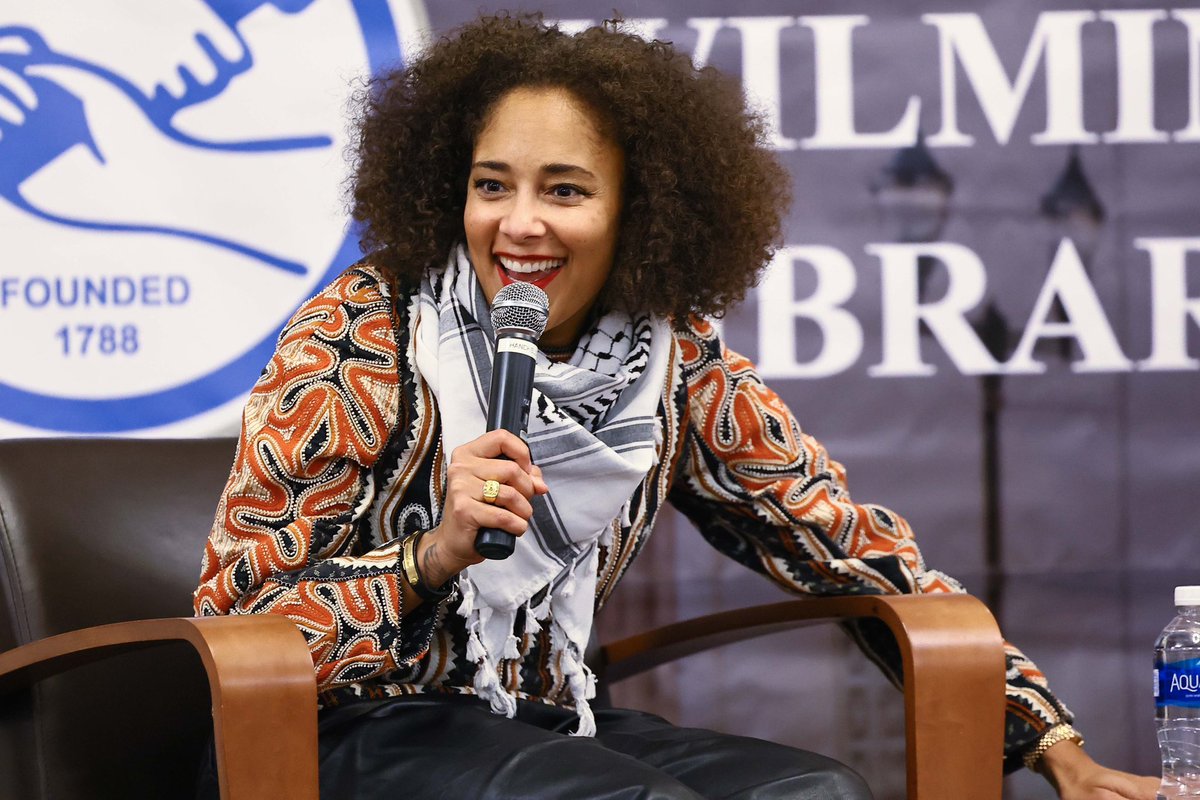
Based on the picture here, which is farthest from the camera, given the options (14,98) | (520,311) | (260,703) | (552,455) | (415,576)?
(14,98)

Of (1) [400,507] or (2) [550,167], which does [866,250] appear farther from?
(1) [400,507]

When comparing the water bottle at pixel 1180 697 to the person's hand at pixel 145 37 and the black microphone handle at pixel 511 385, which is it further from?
the person's hand at pixel 145 37

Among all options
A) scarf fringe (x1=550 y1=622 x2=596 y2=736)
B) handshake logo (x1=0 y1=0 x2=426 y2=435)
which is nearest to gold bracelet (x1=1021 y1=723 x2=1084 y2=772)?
scarf fringe (x1=550 y1=622 x2=596 y2=736)

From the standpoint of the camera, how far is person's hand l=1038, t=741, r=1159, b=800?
147 centimetres

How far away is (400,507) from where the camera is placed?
1.54 m

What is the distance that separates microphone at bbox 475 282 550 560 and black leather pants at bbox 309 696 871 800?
8.3 inches

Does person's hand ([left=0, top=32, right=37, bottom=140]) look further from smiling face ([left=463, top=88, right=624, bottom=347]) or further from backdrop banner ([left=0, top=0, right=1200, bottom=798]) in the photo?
smiling face ([left=463, top=88, right=624, bottom=347])

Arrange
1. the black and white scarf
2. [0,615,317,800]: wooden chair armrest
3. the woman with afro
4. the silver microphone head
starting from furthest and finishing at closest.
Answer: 1. the black and white scarf
2. the woman with afro
3. the silver microphone head
4. [0,615,317,800]: wooden chair armrest

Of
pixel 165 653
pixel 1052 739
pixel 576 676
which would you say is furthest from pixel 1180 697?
pixel 165 653

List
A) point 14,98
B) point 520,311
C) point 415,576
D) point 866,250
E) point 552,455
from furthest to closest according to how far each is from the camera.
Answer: point 866,250, point 14,98, point 552,455, point 415,576, point 520,311

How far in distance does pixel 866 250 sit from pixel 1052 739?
3.59 feet

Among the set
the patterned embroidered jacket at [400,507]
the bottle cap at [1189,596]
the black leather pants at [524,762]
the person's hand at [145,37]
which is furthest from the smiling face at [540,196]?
the person's hand at [145,37]

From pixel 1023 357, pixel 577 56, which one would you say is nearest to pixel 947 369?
pixel 1023 357

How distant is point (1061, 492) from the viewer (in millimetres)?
2510
